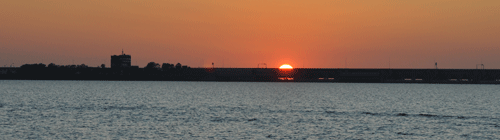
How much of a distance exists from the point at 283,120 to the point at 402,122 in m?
12.6

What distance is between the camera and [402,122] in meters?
60.3

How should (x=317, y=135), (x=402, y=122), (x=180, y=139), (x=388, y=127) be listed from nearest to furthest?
(x=180, y=139) < (x=317, y=135) < (x=388, y=127) < (x=402, y=122)

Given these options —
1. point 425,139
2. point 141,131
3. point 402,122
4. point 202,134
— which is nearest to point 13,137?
point 141,131

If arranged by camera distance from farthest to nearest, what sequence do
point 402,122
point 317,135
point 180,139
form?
point 402,122, point 317,135, point 180,139

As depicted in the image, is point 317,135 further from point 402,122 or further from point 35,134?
point 35,134

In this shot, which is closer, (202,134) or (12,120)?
(202,134)

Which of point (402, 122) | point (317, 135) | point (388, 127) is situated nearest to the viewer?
point (317, 135)

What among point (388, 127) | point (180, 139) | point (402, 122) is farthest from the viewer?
point (402, 122)

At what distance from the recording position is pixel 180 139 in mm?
43812

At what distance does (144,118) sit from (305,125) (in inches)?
727

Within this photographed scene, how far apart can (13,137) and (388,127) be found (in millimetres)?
33345

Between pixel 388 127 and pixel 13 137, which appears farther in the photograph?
pixel 388 127

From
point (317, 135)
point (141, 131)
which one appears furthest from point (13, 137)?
point (317, 135)

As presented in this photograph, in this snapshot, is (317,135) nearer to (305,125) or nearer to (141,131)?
(305,125)
